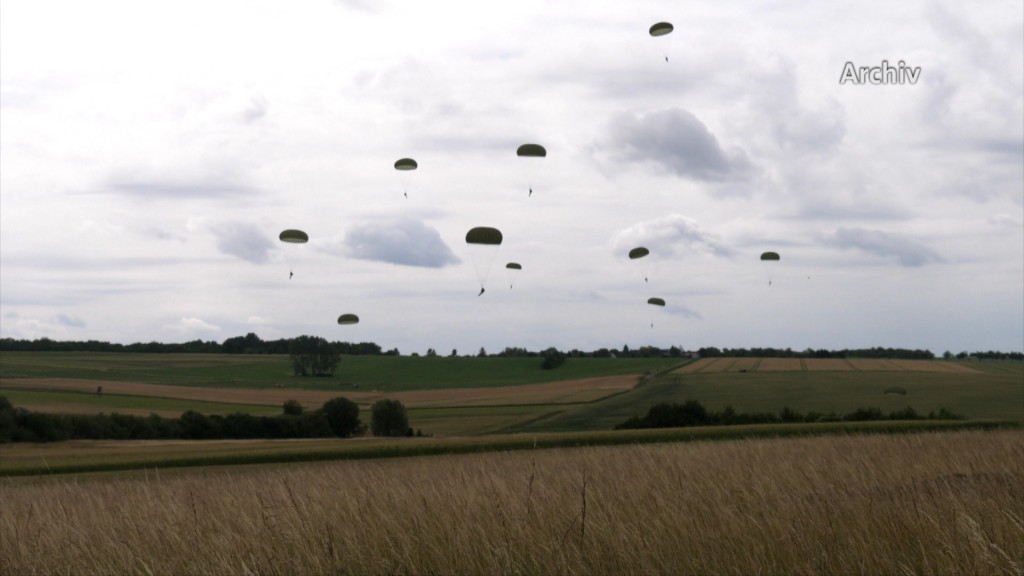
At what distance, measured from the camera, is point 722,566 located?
561 cm

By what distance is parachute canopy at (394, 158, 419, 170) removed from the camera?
3266cm

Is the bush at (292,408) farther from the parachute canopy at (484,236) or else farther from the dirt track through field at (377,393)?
the parachute canopy at (484,236)

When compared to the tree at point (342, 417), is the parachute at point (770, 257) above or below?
above

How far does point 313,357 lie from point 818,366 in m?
61.4

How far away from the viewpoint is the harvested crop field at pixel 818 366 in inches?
3856

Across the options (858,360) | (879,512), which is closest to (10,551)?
(879,512)

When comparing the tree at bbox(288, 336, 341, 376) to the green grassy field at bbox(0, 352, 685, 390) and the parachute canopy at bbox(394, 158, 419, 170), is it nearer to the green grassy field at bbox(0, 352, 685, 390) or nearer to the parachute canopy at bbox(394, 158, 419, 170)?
the green grassy field at bbox(0, 352, 685, 390)

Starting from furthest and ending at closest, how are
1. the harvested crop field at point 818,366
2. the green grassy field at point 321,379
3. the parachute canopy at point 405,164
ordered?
the green grassy field at point 321,379 → the harvested crop field at point 818,366 → the parachute canopy at point 405,164

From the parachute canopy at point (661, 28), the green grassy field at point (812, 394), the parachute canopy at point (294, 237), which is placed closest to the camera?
the parachute canopy at point (661, 28)

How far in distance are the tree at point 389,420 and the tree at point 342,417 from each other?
1502 mm

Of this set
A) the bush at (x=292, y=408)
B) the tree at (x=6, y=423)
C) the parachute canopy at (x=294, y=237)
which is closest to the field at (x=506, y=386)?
the bush at (x=292, y=408)

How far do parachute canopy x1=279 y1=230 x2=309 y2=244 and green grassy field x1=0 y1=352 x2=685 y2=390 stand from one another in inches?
2696

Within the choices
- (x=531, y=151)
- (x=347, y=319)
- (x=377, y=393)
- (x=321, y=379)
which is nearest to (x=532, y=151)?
(x=531, y=151)

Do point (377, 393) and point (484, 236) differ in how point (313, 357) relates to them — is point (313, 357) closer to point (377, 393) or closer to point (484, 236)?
point (377, 393)
